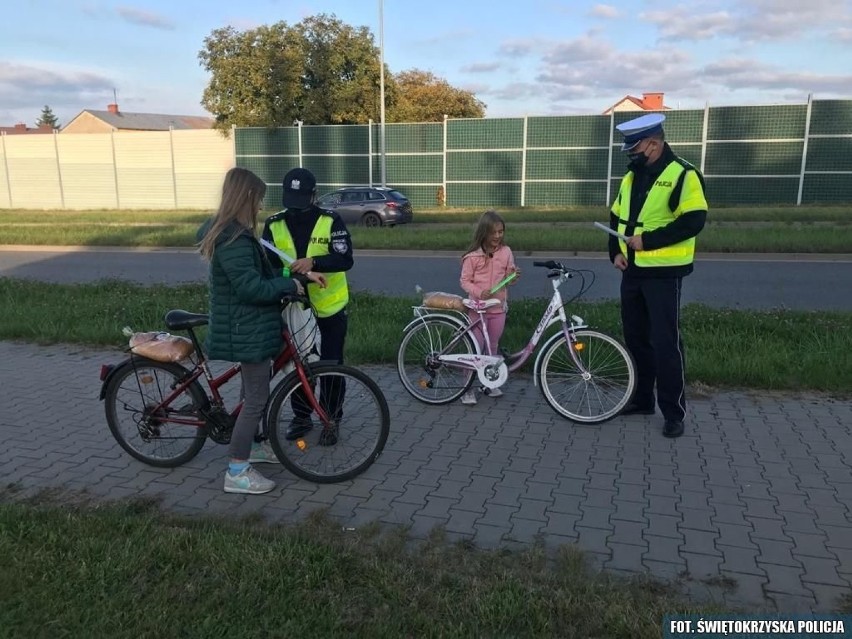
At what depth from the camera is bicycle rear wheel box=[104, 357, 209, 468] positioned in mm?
4320

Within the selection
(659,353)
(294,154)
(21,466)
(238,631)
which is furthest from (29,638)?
(294,154)

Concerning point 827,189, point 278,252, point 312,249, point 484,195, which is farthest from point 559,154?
point 278,252

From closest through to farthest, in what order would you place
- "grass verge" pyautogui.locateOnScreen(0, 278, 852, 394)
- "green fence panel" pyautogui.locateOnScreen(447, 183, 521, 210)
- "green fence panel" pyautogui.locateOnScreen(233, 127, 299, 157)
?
"grass verge" pyautogui.locateOnScreen(0, 278, 852, 394), "green fence panel" pyautogui.locateOnScreen(447, 183, 521, 210), "green fence panel" pyautogui.locateOnScreen(233, 127, 299, 157)

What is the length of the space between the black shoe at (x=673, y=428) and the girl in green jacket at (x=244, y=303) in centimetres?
264

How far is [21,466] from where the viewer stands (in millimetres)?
4508

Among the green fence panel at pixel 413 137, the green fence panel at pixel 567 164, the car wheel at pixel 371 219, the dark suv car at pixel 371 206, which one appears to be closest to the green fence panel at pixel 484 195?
the green fence panel at pixel 567 164

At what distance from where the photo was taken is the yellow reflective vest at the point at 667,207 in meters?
4.59

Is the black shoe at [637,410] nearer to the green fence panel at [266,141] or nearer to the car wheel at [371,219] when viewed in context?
the car wheel at [371,219]

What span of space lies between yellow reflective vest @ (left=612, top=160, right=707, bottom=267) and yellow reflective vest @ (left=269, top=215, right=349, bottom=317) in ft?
6.48

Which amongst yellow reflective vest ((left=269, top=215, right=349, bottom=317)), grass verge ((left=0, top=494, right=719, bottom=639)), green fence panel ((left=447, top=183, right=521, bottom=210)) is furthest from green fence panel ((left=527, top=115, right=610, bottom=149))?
grass verge ((left=0, top=494, right=719, bottom=639))

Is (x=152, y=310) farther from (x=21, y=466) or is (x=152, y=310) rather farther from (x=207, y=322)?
(x=207, y=322)

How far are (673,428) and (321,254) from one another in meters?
2.64

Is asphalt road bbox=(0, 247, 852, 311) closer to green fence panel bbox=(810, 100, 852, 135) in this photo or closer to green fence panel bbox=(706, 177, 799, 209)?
green fence panel bbox=(706, 177, 799, 209)

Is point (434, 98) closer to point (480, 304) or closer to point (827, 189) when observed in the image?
point (827, 189)
